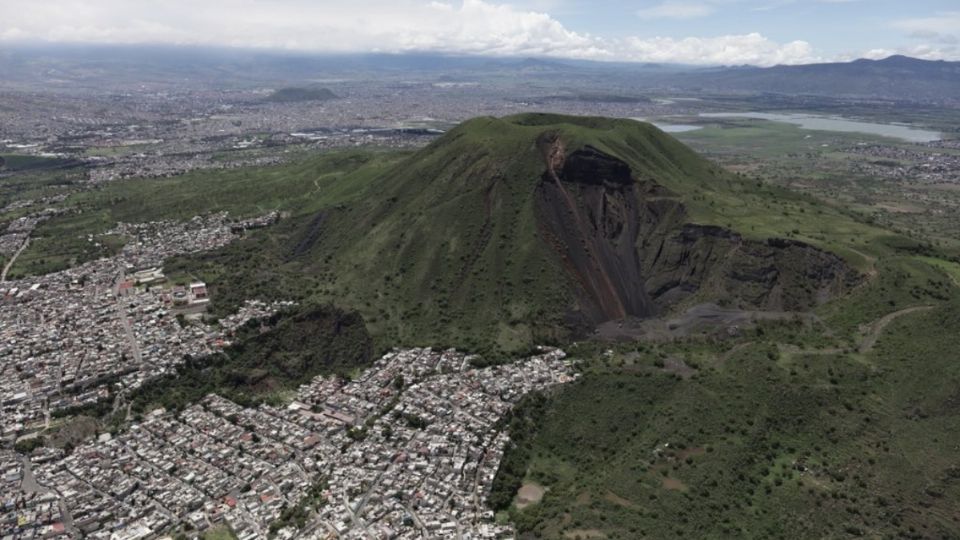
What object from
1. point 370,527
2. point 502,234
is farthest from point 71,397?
point 502,234

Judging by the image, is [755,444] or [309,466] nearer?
[755,444]

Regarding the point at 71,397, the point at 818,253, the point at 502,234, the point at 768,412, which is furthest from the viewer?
the point at 502,234

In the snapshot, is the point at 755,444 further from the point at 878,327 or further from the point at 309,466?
the point at 309,466

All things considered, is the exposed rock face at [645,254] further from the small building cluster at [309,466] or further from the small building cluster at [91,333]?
the small building cluster at [91,333]

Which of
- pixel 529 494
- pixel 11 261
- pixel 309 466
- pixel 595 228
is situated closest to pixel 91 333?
pixel 309 466

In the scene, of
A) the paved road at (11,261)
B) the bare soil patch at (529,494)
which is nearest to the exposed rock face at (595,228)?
the bare soil patch at (529,494)

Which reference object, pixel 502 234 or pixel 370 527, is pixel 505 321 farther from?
pixel 370 527

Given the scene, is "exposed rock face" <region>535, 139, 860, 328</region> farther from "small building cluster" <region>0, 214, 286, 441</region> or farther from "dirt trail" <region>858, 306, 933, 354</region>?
"small building cluster" <region>0, 214, 286, 441</region>
